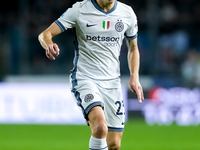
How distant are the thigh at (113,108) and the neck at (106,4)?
99cm

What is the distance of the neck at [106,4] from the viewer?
570 centimetres

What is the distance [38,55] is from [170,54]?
3684mm

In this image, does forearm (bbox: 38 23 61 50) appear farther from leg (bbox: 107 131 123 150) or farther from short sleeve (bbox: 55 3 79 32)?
leg (bbox: 107 131 123 150)

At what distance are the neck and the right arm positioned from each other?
0.62m

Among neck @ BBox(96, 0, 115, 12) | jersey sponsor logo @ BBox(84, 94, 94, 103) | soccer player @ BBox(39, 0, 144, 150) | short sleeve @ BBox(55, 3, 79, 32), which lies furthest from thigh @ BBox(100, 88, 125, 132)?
neck @ BBox(96, 0, 115, 12)

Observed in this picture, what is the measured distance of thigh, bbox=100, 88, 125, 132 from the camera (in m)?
5.77

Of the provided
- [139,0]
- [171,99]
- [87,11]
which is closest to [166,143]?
[171,99]

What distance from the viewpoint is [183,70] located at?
44.1 ft

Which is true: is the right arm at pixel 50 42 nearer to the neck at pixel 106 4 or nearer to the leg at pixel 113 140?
the neck at pixel 106 4

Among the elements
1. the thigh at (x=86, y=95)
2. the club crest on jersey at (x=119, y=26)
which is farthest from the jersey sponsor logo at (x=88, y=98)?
the club crest on jersey at (x=119, y=26)

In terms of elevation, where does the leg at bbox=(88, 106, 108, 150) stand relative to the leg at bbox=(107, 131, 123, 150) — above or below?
above

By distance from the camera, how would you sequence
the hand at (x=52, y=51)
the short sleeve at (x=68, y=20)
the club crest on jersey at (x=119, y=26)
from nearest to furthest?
1. the hand at (x=52, y=51)
2. the short sleeve at (x=68, y=20)
3. the club crest on jersey at (x=119, y=26)

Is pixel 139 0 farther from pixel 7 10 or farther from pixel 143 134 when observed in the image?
pixel 143 134

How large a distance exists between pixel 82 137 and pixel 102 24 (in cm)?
487
